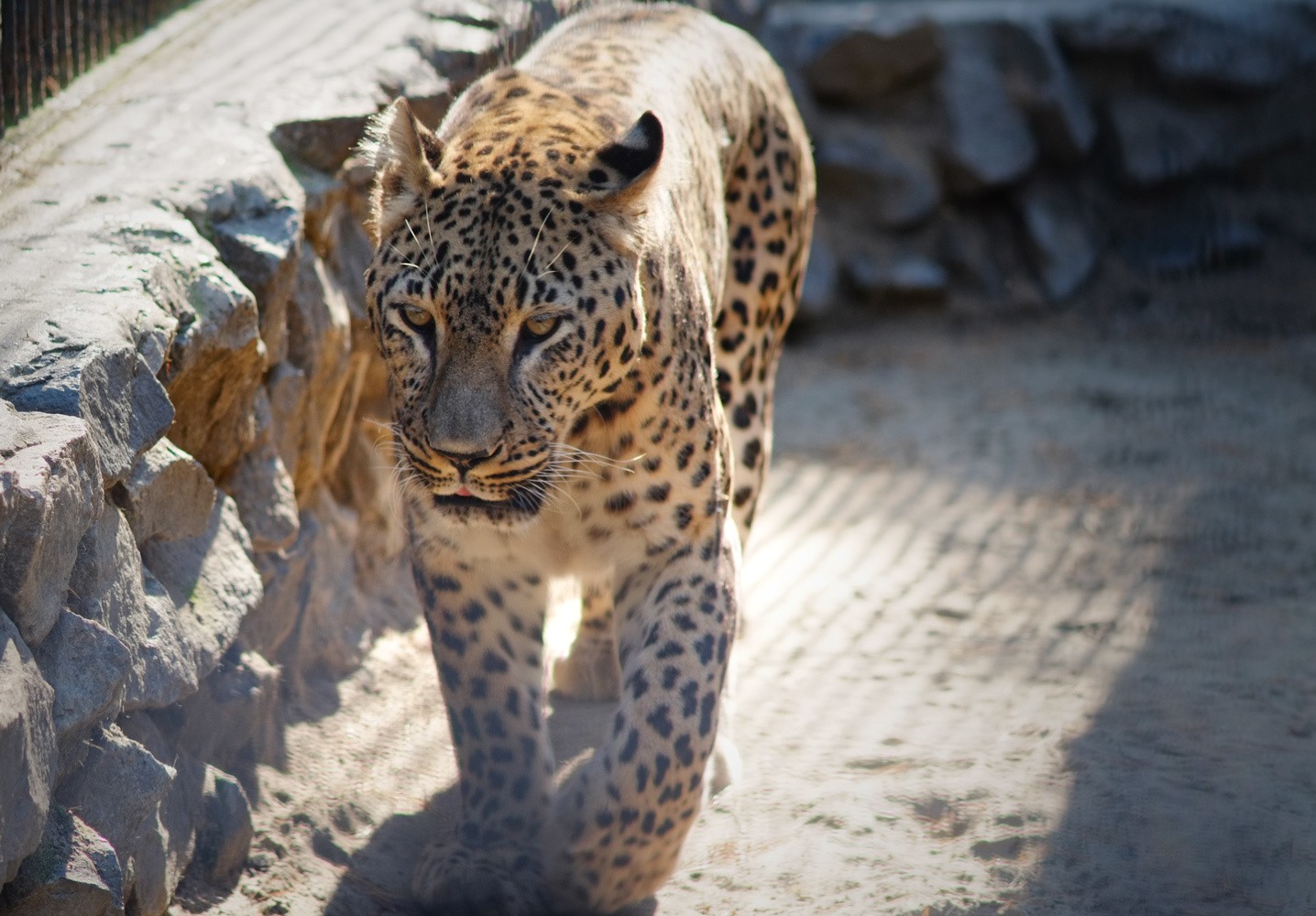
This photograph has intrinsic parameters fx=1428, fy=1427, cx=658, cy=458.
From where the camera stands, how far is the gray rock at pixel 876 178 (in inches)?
453

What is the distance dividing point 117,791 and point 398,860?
123 cm

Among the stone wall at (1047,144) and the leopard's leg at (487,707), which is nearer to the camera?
the leopard's leg at (487,707)

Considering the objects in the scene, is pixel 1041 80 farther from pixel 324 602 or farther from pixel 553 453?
pixel 553 453

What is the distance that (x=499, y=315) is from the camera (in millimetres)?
3883

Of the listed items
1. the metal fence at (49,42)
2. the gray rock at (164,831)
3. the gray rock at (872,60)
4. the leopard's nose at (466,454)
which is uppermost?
the metal fence at (49,42)

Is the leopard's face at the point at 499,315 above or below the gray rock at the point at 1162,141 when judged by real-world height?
above

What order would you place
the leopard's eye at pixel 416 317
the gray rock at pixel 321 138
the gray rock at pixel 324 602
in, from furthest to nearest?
the gray rock at pixel 321 138, the gray rock at pixel 324 602, the leopard's eye at pixel 416 317

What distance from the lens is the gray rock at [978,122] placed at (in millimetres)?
11688

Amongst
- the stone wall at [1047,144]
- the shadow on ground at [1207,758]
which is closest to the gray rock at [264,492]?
the shadow on ground at [1207,758]

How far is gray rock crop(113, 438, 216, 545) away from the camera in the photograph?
4047 mm

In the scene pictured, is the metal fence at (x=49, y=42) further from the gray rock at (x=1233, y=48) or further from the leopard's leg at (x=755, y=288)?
the gray rock at (x=1233, y=48)

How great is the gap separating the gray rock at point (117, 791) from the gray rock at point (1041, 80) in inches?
393

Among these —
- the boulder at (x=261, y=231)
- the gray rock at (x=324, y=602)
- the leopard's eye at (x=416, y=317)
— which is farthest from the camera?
the gray rock at (x=324, y=602)

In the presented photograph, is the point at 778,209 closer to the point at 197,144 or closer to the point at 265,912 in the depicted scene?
the point at 197,144
